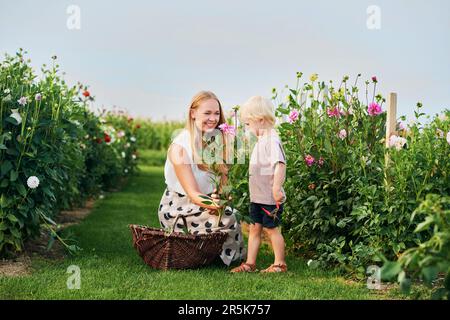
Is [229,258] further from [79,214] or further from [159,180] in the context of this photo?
[159,180]

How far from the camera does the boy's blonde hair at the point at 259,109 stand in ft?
15.0

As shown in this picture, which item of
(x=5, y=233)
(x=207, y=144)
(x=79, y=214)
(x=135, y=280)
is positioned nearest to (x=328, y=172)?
(x=207, y=144)

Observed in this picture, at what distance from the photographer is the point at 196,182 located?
474cm

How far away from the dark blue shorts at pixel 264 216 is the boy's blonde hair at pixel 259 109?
62 cm

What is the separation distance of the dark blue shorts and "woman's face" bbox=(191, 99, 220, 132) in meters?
0.68

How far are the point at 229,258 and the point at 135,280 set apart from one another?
0.78m

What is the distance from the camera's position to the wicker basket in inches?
175

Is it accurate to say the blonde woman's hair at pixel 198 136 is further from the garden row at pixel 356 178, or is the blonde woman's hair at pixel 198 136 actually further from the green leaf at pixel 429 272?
the green leaf at pixel 429 272

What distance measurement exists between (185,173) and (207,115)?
0.48m

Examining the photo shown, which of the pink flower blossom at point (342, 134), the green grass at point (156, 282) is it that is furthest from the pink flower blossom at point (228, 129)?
the green grass at point (156, 282)

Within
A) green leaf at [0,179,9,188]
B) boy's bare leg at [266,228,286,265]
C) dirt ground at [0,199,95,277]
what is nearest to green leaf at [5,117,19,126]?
green leaf at [0,179,9,188]
